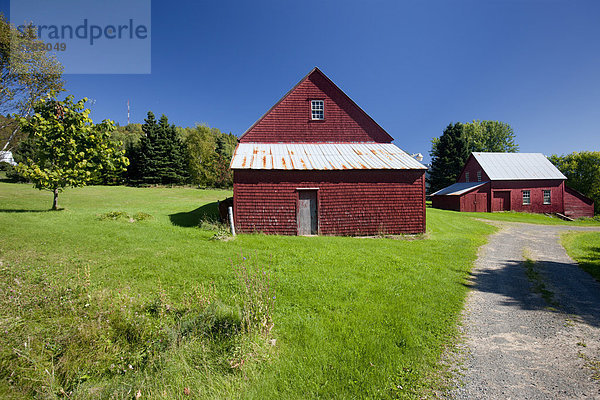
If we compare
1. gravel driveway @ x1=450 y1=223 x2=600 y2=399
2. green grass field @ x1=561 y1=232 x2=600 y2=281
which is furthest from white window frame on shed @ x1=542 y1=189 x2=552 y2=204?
gravel driveway @ x1=450 y1=223 x2=600 y2=399

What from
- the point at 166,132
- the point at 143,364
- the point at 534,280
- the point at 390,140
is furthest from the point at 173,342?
the point at 166,132

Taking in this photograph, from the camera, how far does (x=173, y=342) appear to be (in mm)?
3760

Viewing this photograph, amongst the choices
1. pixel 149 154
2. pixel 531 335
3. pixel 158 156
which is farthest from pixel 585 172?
pixel 149 154

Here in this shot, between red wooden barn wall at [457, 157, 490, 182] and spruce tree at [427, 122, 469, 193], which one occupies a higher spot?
spruce tree at [427, 122, 469, 193]

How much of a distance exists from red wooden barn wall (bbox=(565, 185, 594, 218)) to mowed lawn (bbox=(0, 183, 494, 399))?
3324 cm

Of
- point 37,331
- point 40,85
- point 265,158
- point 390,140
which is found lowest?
point 37,331

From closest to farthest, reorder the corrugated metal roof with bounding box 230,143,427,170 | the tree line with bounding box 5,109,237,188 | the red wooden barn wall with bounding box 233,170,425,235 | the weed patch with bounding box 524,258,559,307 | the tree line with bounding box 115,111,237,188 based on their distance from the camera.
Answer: the weed patch with bounding box 524,258,559,307, the red wooden barn wall with bounding box 233,170,425,235, the corrugated metal roof with bounding box 230,143,427,170, the tree line with bounding box 5,109,237,188, the tree line with bounding box 115,111,237,188

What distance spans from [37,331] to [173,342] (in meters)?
2.15

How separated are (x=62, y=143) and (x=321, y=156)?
15.9m

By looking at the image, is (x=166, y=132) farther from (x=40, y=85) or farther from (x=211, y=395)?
(x=211, y=395)

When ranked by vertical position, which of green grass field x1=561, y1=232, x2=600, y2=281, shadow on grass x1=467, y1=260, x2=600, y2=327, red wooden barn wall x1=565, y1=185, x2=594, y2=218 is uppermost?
red wooden barn wall x1=565, y1=185, x2=594, y2=218

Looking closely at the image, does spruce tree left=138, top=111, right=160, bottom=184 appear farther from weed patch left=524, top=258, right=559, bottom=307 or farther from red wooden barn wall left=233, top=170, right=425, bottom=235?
weed patch left=524, top=258, right=559, bottom=307

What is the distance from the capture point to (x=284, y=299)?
17.8 ft

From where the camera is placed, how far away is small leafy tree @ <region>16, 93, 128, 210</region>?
14125 mm
